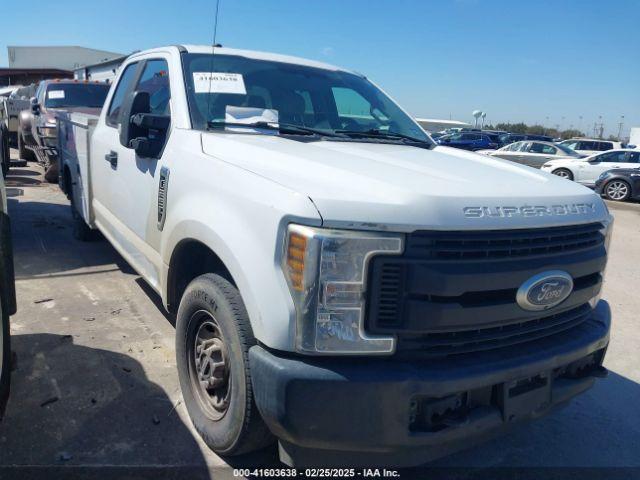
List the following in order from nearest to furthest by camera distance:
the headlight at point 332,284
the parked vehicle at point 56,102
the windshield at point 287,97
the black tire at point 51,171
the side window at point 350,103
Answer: the headlight at point 332,284, the windshield at point 287,97, the side window at point 350,103, the black tire at point 51,171, the parked vehicle at point 56,102

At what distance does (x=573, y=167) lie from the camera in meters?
17.9

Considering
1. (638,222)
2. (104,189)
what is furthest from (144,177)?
(638,222)

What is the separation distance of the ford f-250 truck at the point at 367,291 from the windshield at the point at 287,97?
0.19m

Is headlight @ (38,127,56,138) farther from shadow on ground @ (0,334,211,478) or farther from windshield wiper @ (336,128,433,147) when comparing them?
windshield wiper @ (336,128,433,147)

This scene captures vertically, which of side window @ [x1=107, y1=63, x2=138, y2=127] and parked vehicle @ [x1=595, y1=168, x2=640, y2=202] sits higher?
side window @ [x1=107, y1=63, x2=138, y2=127]

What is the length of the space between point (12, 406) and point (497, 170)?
9.60 ft

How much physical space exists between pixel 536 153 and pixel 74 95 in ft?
51.9

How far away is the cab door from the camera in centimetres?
340

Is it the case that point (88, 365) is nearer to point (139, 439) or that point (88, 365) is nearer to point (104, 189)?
point (139, 439)

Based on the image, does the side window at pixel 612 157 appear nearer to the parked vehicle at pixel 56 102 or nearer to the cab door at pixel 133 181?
the parked vehicle at pixel 56 102

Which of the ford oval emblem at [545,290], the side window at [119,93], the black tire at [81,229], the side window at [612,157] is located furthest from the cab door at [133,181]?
the side window at [612,157]

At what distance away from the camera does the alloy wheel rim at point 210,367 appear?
2559 millimetres

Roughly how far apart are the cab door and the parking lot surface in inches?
22.7

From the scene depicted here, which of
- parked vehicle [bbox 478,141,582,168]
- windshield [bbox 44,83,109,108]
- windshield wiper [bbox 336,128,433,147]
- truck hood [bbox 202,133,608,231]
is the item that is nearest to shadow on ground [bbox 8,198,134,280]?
windshield wiper [bbox 336,128,433,147]
